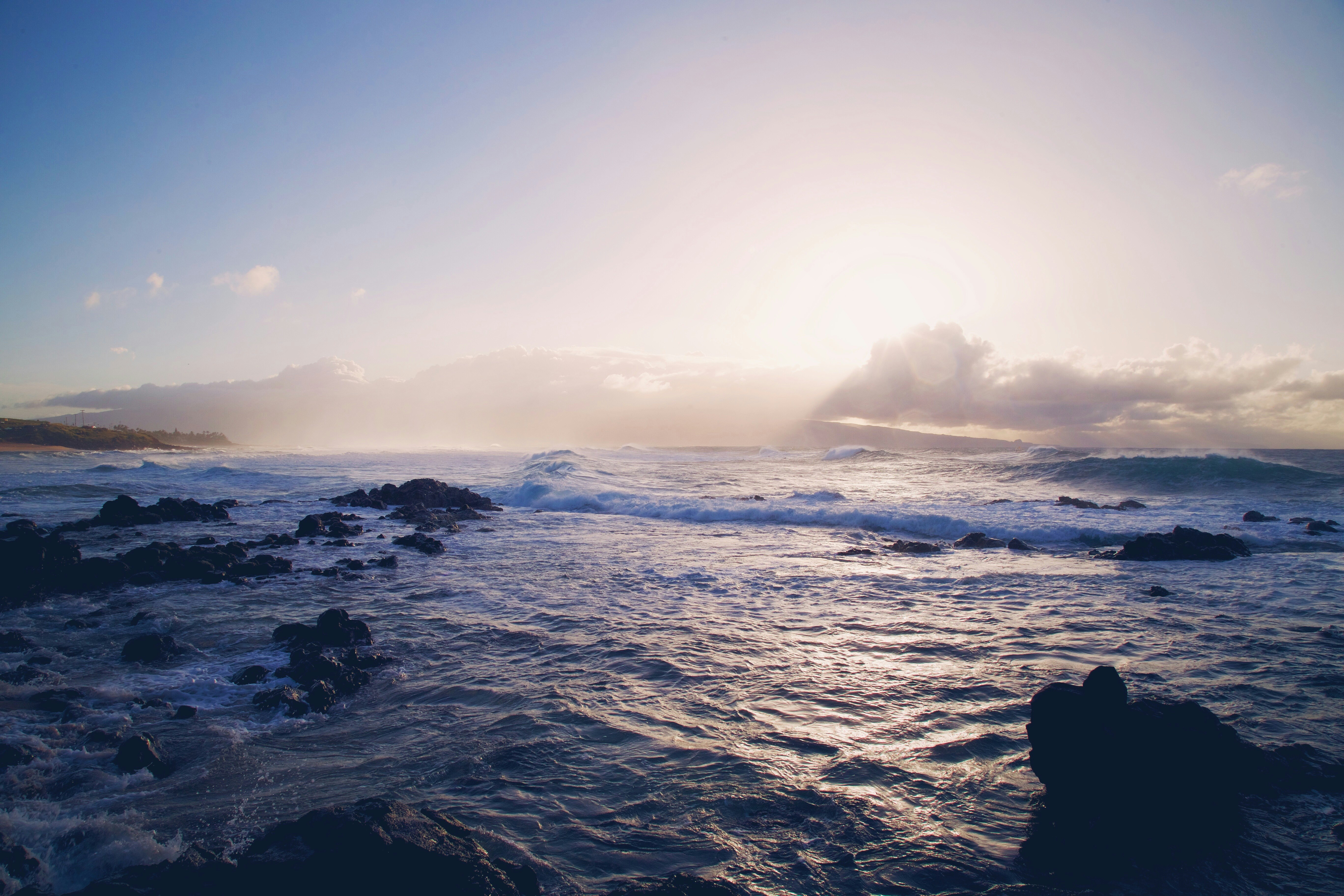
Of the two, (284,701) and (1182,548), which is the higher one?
(1182,548)

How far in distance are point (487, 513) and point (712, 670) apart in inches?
739

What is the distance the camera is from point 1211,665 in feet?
21.8

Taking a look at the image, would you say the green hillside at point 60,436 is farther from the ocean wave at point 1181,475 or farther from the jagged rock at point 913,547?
the ocean wave at point 1181,475

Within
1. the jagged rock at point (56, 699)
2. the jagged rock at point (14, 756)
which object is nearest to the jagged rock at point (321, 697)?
the jagged rock at point (14, 756)

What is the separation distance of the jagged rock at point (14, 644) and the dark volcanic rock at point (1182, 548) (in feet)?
63.6

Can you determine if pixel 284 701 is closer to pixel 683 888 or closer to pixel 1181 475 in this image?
pixel 683 888

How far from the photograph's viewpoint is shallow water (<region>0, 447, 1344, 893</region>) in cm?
359

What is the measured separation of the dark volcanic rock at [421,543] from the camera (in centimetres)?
1470

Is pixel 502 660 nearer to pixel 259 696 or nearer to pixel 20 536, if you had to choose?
pixel 259 696

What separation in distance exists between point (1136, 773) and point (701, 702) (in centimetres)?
344

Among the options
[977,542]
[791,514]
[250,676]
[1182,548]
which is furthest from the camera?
[791,514]

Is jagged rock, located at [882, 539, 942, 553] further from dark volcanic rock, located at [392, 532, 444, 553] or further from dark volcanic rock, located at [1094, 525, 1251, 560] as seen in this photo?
dark volcanic rock, located at [392, 532, 444, 553]

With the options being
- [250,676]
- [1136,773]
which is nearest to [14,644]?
[250,676]

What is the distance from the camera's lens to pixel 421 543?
49.1 feet
